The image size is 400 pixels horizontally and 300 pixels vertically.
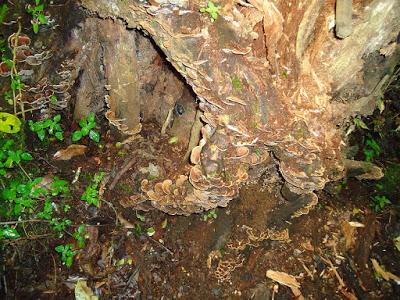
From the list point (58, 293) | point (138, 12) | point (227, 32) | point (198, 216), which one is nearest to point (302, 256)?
point (198, 216)

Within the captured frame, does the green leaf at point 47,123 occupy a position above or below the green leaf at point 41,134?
above

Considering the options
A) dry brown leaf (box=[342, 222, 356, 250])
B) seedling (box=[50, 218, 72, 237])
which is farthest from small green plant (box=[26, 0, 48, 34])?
dry brown leaf (box=[342, 222, 356, 250])

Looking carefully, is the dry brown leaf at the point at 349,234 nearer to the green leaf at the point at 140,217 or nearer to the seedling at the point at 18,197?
the green leaf at the point at 140,217

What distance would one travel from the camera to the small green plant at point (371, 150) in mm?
6531

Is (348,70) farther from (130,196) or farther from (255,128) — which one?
(130,196)

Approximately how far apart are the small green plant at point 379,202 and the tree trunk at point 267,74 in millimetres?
3125

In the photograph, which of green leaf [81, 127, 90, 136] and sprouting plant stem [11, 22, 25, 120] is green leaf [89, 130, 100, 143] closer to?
green leaf [81, 127, 90, 136]

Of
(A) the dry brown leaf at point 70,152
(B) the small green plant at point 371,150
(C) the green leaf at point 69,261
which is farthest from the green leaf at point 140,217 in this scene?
(B) the small green plant at point 371,150

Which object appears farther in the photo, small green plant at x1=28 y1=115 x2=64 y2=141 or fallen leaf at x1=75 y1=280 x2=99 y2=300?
small green plant at x1=28 y1=115 x2=64 y2=141

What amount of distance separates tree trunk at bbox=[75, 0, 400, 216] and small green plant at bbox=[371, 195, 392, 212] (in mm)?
3125

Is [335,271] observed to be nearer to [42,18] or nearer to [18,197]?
[18,197]

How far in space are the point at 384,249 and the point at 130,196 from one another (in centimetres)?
441

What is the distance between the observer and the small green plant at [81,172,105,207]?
383 centimetres

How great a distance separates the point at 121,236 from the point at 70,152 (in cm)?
126
